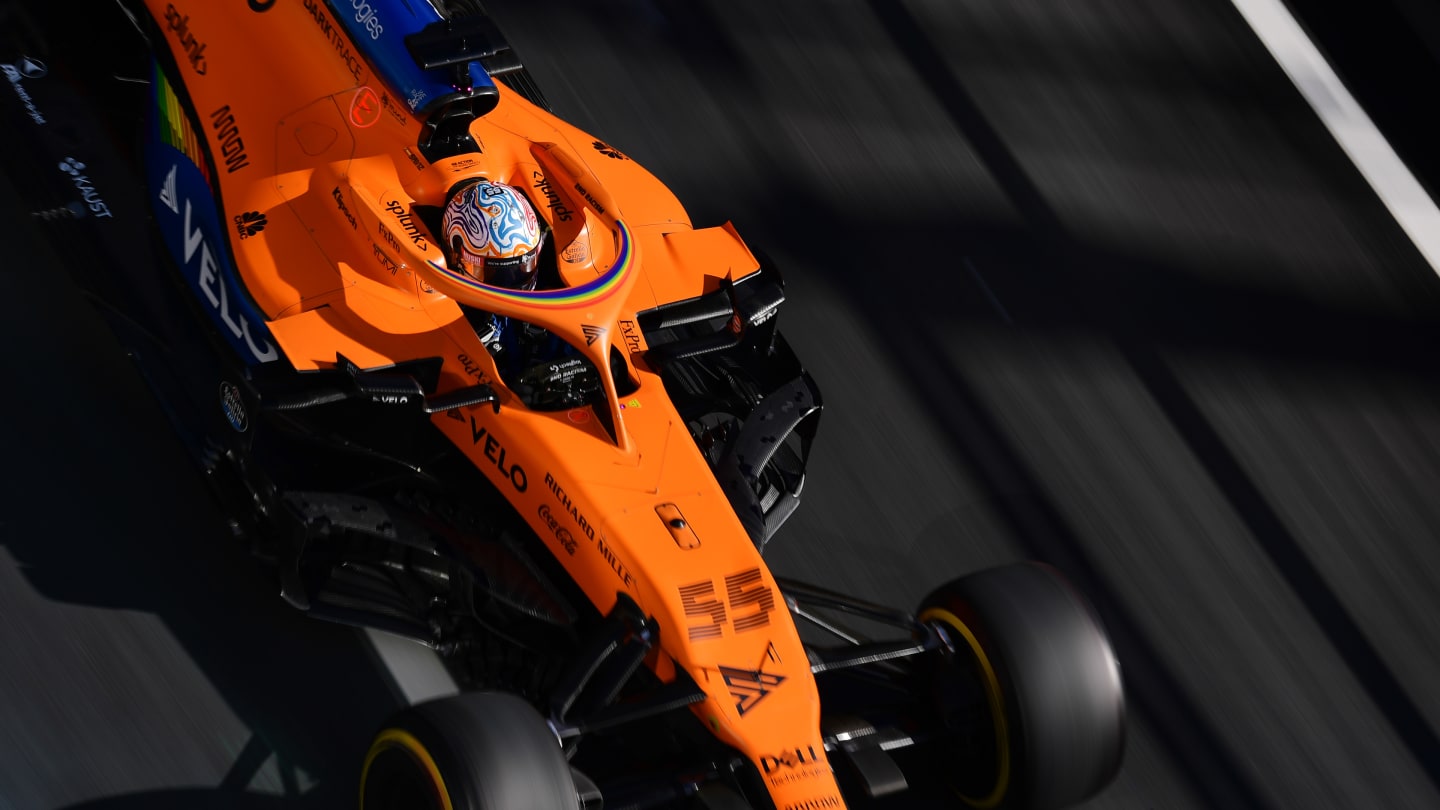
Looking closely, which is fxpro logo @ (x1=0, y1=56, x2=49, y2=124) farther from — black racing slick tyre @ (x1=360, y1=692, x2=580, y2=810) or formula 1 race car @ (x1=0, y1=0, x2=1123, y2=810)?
black racing slick tyre @ (x1=360, y1=692, x2=580, y2=810)

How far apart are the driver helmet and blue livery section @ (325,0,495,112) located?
421mm

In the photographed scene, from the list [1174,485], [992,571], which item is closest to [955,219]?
[1174,485]

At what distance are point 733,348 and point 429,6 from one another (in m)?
1.46

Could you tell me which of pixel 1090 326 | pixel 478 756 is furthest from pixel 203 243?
pixel 1090 326

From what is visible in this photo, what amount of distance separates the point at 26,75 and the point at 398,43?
4.72 feet

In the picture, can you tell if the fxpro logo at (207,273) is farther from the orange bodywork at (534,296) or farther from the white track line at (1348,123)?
the white track line at (1348,123)

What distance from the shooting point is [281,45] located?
4828 mm

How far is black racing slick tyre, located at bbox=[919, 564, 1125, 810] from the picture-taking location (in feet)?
13.2

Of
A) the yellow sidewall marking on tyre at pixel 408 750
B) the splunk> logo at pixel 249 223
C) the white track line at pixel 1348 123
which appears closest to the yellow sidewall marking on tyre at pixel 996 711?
the yellow sidewall marking on tyre at pixel 408 750

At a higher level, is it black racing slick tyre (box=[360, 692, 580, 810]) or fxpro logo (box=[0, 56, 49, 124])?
fxpro logo (box=[0, 56, 49, 124])

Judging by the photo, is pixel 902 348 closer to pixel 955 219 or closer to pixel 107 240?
pixel 955 219

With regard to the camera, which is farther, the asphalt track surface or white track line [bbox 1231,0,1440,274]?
white track line [bbox 1231,0,1440,274]

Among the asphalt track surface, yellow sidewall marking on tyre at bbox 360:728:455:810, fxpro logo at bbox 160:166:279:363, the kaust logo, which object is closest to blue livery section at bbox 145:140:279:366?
fxpro logo at bbox 160:166:279:363

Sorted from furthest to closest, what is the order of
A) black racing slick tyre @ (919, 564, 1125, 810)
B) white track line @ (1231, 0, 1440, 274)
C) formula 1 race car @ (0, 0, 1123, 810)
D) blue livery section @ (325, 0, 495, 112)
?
1. white track line @ (1231, 0, 1440, 274)
2. blue livery section @ (325, 0, 495, 112)
3. black racing slick tyre @ (919, 564, 1125, 810)
4. formula 1 race car @ (0, 0, 1123, 810)
